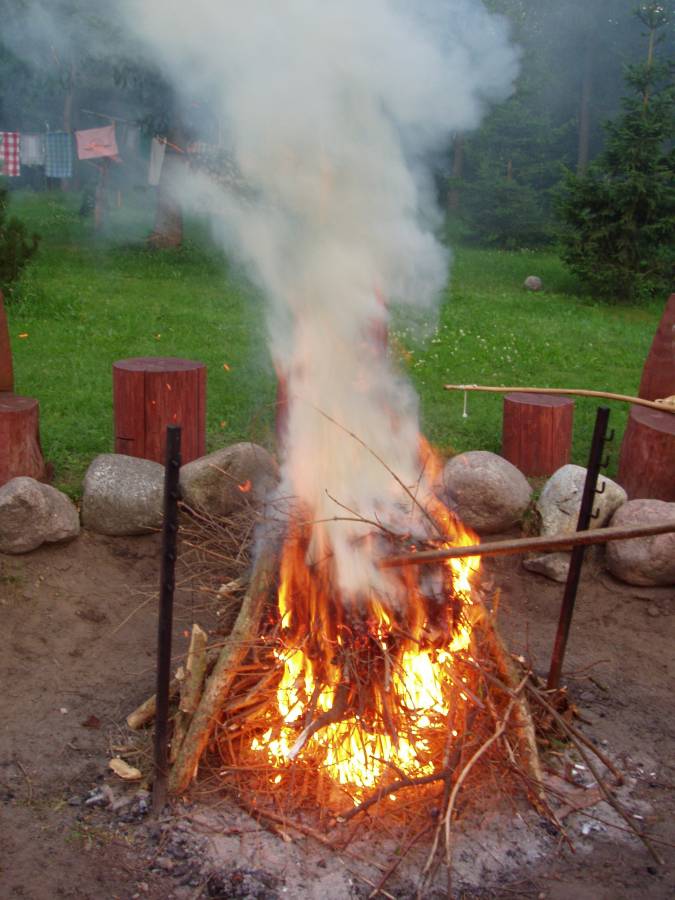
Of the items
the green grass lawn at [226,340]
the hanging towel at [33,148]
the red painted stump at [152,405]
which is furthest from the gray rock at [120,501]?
the hanging towel at [33,148]

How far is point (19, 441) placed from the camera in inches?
237

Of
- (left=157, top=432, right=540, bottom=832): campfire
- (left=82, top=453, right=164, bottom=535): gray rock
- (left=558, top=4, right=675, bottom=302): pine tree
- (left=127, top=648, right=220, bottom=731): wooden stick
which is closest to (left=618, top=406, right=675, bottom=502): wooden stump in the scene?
(left=157, top=432, right=540, bottom=832): campfire

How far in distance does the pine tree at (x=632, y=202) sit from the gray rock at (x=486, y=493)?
31.6 ft

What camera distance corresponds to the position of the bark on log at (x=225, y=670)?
3.65 metres

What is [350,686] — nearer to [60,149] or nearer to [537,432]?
[537,432]

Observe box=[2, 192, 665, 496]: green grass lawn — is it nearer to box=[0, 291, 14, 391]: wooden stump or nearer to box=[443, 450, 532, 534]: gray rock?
box=[0, 291, 14, 391]: wooden stump

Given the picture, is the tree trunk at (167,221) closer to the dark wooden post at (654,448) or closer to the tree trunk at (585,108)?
the tree trunk at (585,108)

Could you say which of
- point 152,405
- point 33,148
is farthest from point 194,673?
point 33,148

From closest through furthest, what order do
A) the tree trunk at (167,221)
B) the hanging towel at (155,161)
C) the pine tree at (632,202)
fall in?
the pine tree at (632,202)
the tree trunk at (167,221)
the hanging towel at (155,161)

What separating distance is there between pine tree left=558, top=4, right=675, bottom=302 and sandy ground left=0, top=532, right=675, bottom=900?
32.9 feet

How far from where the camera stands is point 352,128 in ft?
13.8

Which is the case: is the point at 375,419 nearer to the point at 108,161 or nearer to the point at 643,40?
the point at 108,161

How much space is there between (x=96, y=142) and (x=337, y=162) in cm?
1598

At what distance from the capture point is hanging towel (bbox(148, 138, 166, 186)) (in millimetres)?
17562
